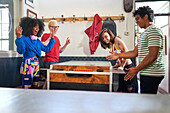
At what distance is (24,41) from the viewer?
1431 millimetres

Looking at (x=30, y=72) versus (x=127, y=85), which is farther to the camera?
(x=127, y=85)

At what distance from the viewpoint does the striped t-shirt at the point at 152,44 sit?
812 millimetres

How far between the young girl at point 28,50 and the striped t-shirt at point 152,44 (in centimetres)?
99

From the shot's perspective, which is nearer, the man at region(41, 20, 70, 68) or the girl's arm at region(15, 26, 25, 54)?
the girl's arm at region(15, 26, 25, 54)

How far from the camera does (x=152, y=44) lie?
815 mm

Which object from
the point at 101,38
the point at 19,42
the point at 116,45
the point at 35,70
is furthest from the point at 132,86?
the point at 19,42

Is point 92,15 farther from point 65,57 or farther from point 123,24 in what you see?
point 65,57

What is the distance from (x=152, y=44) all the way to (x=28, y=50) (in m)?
1.13

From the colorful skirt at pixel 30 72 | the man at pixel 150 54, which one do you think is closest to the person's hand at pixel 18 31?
the colorful skirt at pixel 30 72

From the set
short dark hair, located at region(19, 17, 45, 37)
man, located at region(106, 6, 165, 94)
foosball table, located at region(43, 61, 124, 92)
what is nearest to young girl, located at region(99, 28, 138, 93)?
foosball table, located at region(43, 61, 124, 92)

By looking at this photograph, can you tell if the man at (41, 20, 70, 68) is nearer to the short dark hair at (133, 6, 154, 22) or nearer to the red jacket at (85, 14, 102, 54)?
the red jacket at (85, 14, 102, 54)

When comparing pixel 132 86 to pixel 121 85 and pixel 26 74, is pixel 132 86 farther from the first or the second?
pixel 26 74

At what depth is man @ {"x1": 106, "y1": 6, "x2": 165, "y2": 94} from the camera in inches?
32.1

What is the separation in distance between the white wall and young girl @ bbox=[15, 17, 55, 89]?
33 centimetres
